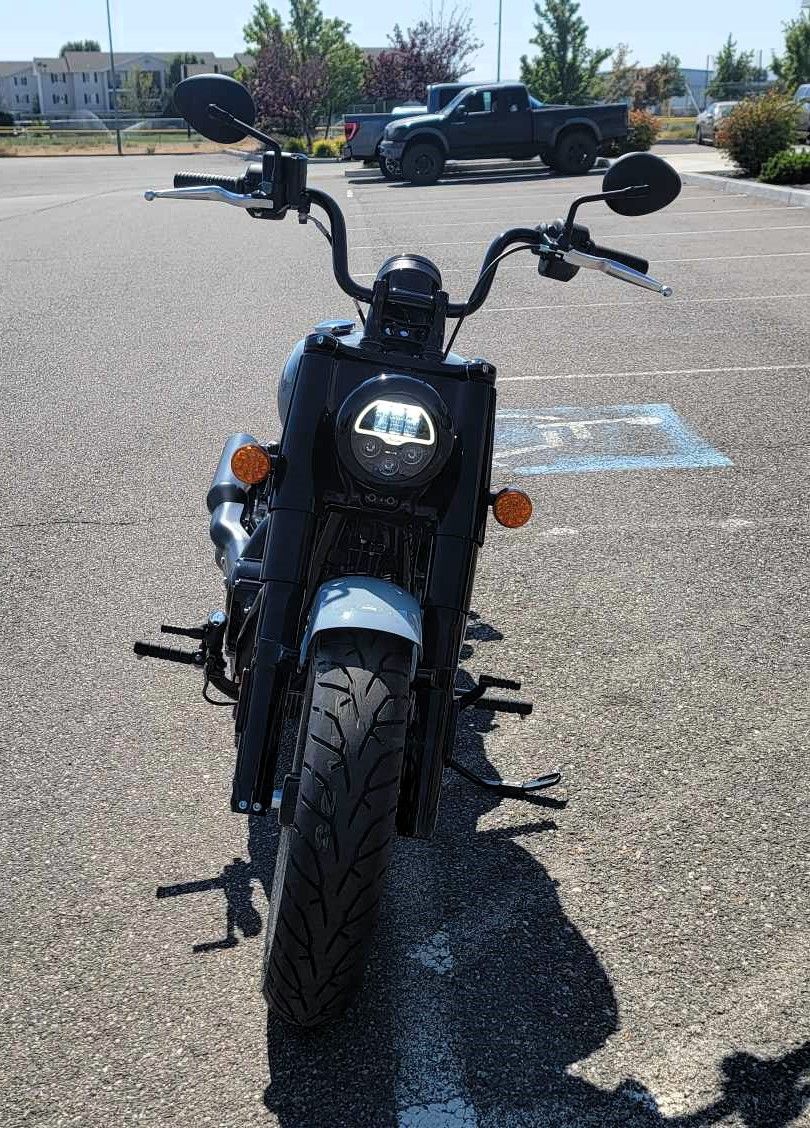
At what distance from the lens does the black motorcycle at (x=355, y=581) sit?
250 cm

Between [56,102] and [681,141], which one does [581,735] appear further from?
[56,102]

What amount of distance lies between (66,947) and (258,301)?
404 inches

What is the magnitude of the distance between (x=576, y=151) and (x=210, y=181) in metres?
27.1

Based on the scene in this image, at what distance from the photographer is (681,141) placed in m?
44.7

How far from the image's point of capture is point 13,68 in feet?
459

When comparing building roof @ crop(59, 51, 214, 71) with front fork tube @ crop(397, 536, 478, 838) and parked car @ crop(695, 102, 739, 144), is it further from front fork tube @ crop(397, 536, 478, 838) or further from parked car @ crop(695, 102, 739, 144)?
front fork tube @ crop(397, 536, 478, 838)

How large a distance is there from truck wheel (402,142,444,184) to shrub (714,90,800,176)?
6.74 metres

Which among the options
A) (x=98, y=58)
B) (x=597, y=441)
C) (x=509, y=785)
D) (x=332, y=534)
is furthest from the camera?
(x=98, y=58)

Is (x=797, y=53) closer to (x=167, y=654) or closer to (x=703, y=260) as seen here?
(x=703, y=260)

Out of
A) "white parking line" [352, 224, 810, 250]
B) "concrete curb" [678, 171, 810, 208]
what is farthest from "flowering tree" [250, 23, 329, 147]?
"white parking line" [352, 224, 810, 250]

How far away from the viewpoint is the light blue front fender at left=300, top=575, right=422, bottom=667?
8.46 ft

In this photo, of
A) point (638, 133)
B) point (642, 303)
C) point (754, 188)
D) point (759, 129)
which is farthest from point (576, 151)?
point (642, 303)

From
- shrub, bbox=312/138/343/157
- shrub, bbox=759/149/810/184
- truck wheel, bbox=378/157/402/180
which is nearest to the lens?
shrub, bbox=759/149/810/184

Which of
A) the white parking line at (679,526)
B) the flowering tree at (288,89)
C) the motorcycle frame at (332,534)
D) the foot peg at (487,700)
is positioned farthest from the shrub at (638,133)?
the motorcycle frame at (332,534)
